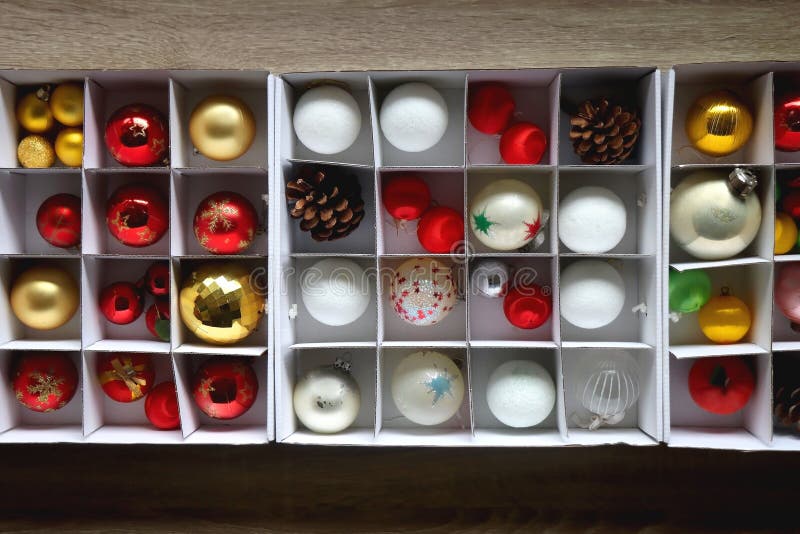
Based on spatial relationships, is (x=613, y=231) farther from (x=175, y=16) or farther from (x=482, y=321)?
(x=175, y=16)

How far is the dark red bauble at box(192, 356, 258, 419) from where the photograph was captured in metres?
1.35

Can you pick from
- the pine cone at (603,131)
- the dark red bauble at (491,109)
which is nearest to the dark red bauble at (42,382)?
the dark red bauble at (491,109)

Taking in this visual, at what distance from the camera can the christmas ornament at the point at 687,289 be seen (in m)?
1.32

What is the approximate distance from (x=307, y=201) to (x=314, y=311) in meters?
0.26

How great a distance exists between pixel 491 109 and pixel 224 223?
2.25 feet

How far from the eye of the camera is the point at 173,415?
1392 millimetres

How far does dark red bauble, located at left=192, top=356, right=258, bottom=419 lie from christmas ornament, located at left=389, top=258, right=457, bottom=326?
0.42 metres

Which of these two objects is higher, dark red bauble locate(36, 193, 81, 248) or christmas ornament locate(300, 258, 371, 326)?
dark red bauble locate(36, 193, 81, 248)

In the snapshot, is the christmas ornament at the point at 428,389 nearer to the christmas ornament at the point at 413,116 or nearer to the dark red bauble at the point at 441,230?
the dark red bauble at the point at 441,230

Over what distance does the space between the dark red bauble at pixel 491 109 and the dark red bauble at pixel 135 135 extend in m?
0.77

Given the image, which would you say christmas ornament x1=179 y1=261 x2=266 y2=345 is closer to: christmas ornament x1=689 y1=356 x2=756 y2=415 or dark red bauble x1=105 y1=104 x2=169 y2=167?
dark red bauble x1=105 y1=104 x2=169 y2=167

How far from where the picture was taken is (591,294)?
1278 mm

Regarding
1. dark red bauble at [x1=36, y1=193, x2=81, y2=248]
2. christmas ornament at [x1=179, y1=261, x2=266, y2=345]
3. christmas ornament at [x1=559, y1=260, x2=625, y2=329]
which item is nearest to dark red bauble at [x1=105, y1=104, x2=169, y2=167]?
dark red bauble at [x1=36, y1=193, x2=81, y2=248]

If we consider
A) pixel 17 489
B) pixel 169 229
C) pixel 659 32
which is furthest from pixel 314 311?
pixel 659 32
